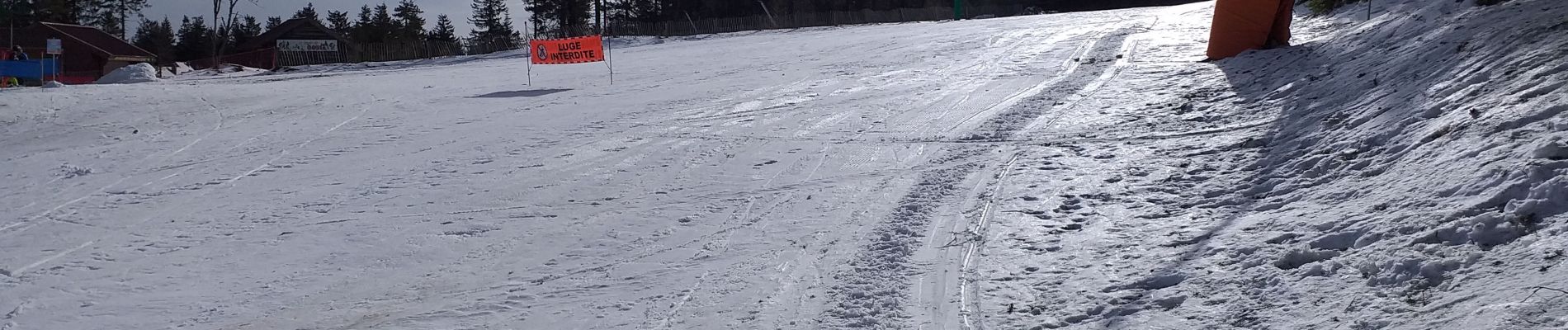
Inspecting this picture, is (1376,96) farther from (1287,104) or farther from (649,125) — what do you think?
(649,125)

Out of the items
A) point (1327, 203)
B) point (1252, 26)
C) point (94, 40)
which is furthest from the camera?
point (94, 40)

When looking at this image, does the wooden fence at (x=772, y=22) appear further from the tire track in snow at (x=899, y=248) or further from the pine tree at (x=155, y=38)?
the tire track in snow at (x=899, y=248)

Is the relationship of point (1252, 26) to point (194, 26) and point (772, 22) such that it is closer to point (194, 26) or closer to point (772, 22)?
point (772, 22)

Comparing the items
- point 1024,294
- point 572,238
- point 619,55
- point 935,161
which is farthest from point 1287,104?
point 619,55

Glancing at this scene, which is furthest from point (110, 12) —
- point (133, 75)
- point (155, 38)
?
point (133, 75)

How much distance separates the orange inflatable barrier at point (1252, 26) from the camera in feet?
48.2

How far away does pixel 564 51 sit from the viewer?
67.8 ft

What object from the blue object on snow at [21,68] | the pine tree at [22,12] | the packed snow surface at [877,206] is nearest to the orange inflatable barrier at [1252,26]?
the packed snow surface at [877,206]

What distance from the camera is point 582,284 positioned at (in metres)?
6.52

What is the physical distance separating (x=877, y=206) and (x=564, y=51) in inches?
539

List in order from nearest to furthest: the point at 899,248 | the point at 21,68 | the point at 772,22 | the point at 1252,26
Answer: the point at 899,248 < the point at 1252,26 < the point at 21,68 < the point at 772,22

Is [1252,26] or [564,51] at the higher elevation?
[564,51]

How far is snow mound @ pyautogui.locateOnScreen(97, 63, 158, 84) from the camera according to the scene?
29859 millimetres

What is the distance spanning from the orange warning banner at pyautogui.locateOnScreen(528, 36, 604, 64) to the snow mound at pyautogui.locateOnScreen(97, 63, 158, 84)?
15.5 m
